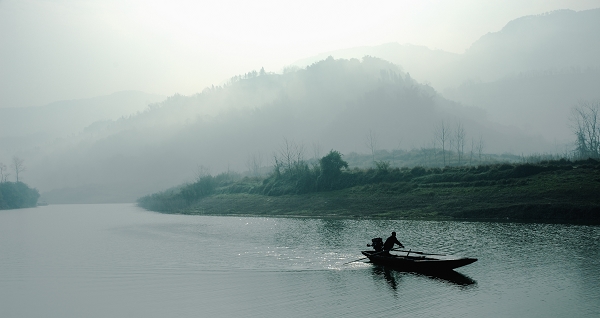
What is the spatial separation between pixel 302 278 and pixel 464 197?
1877 inches

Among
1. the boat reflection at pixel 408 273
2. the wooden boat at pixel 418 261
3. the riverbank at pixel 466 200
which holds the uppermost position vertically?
the riverbank at pixel 466 200

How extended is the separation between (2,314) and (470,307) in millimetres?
23969

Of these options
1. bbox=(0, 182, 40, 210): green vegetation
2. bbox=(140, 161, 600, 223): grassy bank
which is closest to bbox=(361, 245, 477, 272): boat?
bbox=(140, 161, 600, 223): grassy bank

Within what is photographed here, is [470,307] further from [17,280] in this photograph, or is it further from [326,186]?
[326,186]

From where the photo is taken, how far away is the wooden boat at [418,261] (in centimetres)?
3078

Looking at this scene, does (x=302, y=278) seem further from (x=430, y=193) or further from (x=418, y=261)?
(x=430, y=193)

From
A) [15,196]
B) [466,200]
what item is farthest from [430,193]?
[15,196]

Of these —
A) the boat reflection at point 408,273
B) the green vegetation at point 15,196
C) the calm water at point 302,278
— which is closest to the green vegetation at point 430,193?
the calm water at point 302,278

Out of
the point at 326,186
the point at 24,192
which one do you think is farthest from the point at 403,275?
the point at 24,192

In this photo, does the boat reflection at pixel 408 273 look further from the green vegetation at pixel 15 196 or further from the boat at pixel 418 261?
the green vegetation at pixel 15 196

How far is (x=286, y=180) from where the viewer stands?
369 feet

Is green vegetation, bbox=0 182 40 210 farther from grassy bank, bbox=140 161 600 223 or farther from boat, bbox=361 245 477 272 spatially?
boat, bbox=361 245 477 272

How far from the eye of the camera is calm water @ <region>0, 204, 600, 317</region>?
939 inches

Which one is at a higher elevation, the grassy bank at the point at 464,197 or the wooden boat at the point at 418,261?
the grassy bank at the point at 464,197
